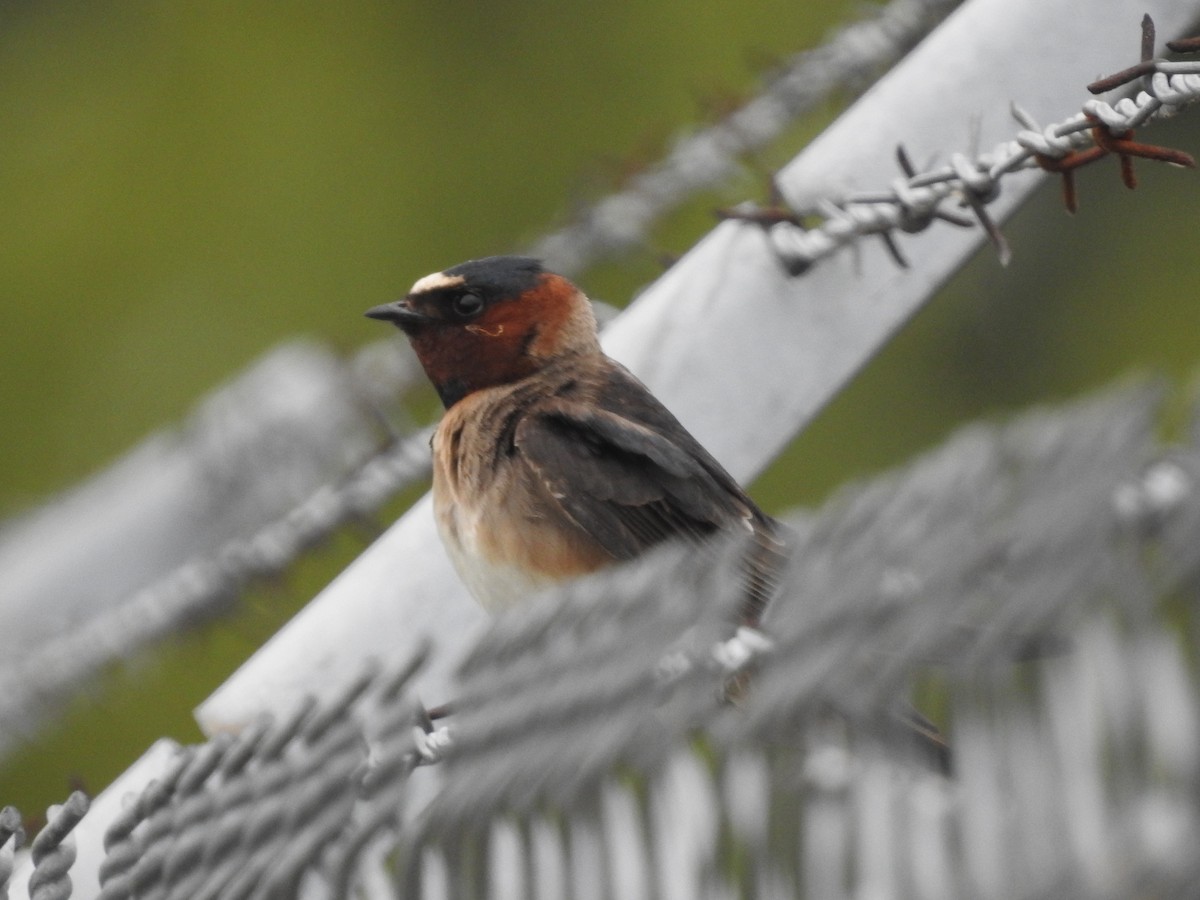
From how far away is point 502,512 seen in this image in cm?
228

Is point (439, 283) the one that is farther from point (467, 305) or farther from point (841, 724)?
point (841, 724)

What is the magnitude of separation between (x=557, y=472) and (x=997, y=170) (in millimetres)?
875

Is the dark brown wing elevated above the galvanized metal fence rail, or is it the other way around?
the galvanized metal fence rail

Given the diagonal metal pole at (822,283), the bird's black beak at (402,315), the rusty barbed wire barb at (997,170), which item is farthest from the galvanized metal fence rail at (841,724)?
the bird's black beak at (402,315)

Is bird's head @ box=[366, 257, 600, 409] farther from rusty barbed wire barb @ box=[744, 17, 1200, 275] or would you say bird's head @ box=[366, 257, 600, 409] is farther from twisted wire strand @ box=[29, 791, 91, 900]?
twisted wire strand @ box=[29, 791, 91, 900]

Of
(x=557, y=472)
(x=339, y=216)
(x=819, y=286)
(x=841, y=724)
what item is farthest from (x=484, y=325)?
(x=339, y=216)

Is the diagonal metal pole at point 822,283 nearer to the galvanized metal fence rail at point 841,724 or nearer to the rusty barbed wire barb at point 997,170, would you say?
the rusty barbed wire barb at point 997,170

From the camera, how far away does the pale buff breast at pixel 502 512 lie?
218 cm

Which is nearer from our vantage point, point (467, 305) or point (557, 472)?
point (557, 472)

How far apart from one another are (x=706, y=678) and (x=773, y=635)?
0.15 feet

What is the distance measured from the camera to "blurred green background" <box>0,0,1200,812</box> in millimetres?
6793

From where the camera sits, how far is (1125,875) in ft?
2.59

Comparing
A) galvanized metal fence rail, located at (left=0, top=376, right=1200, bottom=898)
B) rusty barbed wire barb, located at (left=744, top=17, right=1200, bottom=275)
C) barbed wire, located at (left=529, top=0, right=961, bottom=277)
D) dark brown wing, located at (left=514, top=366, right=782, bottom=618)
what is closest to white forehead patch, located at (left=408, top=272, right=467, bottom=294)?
barbed wire, located at (left=529, top=0, right=961, bottom=277)

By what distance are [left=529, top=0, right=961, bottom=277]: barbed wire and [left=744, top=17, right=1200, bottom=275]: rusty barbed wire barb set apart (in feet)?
1.70
